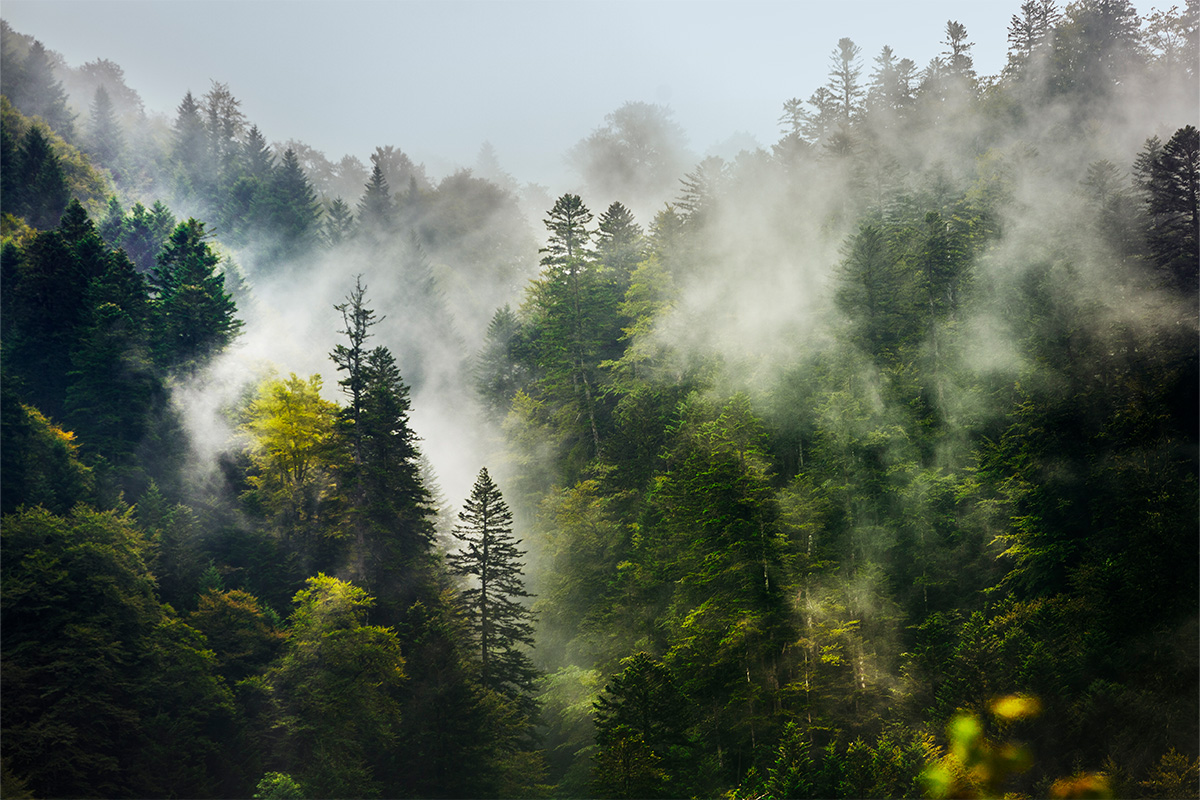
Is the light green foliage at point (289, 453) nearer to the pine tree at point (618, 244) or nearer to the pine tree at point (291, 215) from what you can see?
the pine tree at point (618, 244)

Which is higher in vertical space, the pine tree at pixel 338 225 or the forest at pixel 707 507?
the pine tree at pixel 338 225

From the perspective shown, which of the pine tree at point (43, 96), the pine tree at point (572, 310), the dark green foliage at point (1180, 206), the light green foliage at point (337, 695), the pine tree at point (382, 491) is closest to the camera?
the dark green foliage at point (1180, 206)

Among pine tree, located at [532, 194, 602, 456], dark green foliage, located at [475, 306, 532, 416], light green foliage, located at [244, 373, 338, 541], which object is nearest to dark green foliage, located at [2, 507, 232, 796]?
light green foliage, located at [244, 373, 338, 541]

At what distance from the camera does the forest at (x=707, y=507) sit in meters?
27.7

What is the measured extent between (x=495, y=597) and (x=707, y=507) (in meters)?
12.6

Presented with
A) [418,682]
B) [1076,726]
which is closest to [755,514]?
[1076,726]

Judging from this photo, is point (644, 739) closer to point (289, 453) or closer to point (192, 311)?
point (289, 453)

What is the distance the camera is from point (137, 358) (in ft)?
153

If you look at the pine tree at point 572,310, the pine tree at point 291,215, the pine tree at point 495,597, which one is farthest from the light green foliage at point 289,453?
the pine tree at point 291,215

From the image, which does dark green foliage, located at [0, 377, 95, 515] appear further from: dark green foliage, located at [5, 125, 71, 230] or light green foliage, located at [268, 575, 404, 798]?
dark green foliage, located at [5, 125, 71, 230]

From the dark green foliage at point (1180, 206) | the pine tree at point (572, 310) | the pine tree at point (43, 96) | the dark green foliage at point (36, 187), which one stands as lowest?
the dark green foliage at point (1180, 206)

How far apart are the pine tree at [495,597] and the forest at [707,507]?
0.76 ft

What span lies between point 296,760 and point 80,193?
214 feet

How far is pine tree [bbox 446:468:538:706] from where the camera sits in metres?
36.6
